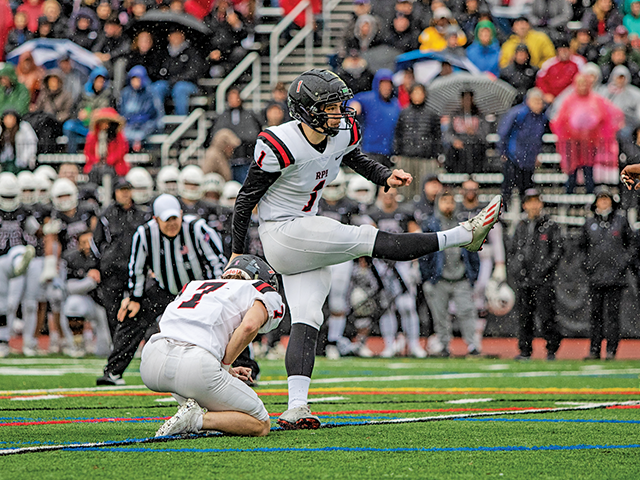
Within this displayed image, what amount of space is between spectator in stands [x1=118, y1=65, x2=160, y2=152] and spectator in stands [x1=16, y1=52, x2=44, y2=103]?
144cm

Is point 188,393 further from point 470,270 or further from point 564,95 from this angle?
point 564,95

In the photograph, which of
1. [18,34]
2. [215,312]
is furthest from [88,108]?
[215,312]

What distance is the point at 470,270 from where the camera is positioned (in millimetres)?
12422

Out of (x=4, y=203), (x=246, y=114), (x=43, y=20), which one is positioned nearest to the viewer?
(x=4, y=203)

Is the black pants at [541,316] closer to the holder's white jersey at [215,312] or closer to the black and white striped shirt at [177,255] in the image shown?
the black and white striped shirt at [177,255]

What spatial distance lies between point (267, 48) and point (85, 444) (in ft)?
43.2

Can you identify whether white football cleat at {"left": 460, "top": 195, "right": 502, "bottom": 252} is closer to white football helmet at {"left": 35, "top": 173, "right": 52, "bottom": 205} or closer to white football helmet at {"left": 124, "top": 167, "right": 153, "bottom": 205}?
white football helmet at {"left": 124, "top": 167, "right": 153, "bottom": 205}

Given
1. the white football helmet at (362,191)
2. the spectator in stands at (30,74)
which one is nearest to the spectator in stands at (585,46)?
the white football helmet at (362,191)

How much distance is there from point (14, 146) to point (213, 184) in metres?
3.40

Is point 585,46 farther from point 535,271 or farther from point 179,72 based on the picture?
point 179,72

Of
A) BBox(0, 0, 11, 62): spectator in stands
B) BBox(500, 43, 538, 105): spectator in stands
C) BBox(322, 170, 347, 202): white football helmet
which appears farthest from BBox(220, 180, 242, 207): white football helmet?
BBox(0, 0, 11, 62): spectator in stands

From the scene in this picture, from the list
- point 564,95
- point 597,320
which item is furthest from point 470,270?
point 564,95

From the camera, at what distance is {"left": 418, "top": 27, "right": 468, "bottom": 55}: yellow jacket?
48.5 feet

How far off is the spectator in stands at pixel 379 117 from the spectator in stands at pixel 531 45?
206 centimetres
